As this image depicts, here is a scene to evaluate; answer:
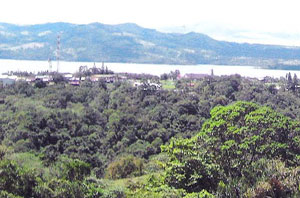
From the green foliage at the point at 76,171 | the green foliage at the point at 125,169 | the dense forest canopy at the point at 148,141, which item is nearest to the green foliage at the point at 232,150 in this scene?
the dense forest canopy at the point at 148,141

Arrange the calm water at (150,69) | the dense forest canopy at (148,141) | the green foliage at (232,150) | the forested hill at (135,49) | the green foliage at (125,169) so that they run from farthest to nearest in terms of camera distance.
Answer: the forested hill at (135,49), the calm water at (150,69), the green foliage at (125,169), the green foliage at (232,150), the dense forest canopy at (148,141)

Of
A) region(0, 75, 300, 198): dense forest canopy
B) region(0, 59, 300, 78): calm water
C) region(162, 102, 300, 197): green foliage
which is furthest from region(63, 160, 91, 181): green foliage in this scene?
region(0, 59, 300, 78): calm water

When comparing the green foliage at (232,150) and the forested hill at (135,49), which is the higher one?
the forested hill at (135,49)

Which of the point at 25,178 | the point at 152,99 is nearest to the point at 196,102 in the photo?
the point at 152,99

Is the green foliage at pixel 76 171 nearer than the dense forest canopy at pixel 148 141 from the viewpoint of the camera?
No

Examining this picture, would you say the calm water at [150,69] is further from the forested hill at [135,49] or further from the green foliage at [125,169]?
the green foliage at [125,169]

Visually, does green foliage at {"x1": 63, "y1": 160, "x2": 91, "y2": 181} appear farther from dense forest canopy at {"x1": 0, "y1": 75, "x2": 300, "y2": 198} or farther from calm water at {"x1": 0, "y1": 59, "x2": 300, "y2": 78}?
calm water at {"x1": 0, "y1": 59, "x2": 300, "y2": 78}

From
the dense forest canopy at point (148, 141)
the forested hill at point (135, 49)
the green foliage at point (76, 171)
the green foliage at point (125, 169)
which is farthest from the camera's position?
the forested hill at point (135, 49)

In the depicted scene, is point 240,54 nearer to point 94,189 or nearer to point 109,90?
point 109,90
